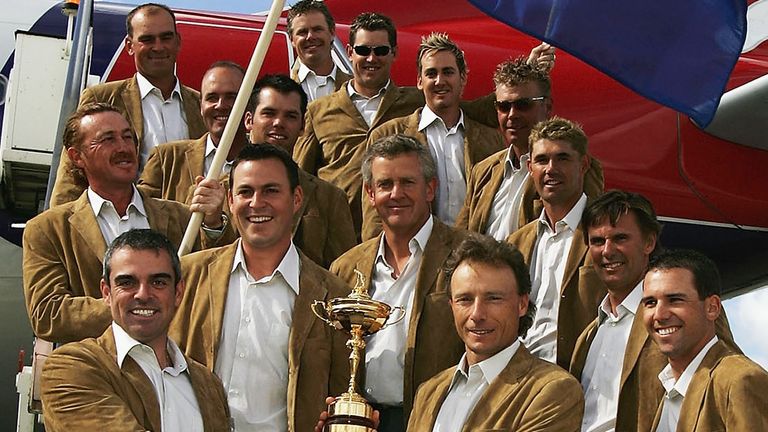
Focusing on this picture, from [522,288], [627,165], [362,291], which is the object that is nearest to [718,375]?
[522,288]

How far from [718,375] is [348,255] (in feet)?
6.64

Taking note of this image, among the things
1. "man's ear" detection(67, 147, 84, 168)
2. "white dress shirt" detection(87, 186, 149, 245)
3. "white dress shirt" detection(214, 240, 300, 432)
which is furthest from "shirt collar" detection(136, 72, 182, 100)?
"white dress shirt" detection(214, 240, 300, 432)

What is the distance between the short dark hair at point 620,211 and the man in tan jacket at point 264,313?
1.28m

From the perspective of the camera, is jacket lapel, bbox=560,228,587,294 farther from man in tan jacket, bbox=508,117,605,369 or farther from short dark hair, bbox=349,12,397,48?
short dark hair, bbox=349,12,397,48

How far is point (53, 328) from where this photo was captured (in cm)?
678

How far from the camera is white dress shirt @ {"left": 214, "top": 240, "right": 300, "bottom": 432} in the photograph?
6598 millimetres

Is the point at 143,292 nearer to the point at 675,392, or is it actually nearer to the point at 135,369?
the point at 135,369

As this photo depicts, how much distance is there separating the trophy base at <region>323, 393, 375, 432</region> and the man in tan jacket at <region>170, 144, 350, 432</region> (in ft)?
1.13

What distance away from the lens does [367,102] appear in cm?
962

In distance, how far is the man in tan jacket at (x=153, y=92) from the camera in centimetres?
925

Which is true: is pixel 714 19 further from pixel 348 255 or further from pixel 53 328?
pixel 53 328

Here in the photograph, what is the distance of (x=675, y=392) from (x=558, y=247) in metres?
1.40

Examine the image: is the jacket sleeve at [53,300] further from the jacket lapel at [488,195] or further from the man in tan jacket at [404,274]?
the jacket lapel at [488,195]

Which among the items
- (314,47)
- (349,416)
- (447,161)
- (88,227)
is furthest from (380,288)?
(314,47)
